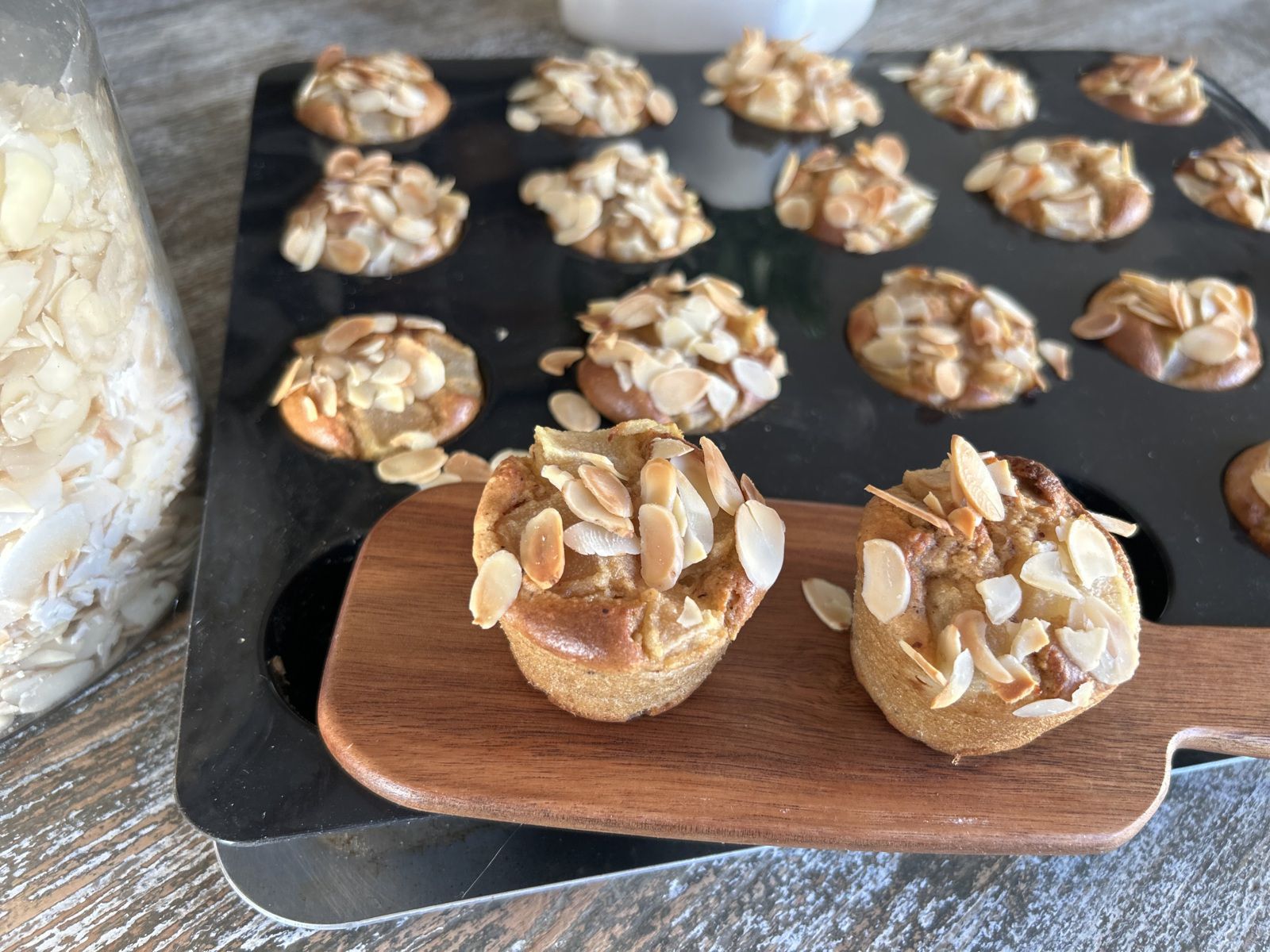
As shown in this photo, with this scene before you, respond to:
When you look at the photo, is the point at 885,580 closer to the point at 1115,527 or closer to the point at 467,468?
the point at 1115,527

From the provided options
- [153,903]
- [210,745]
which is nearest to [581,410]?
[210,745]

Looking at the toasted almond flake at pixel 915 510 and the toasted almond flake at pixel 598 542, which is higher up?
the toasted almond flake at pixel 598 542

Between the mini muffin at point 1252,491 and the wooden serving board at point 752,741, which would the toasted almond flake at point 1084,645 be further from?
the mini muffin at point 1252,491

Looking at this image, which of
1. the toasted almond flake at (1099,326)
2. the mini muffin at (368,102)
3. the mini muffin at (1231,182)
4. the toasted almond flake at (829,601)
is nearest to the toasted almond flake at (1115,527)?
the toasted almond flake at (829,601)

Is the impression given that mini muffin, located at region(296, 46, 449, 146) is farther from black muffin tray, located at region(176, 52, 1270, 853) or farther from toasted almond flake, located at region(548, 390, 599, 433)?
toasted almond flake, located at region(548, 390, 599, 433)

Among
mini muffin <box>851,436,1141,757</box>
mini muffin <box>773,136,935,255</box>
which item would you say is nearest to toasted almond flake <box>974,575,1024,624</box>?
mini muffin <box>851,436,1141,757</box>

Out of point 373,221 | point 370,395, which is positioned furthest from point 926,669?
point 373,221

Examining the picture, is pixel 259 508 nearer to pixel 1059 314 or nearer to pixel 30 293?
pixel 30 293
